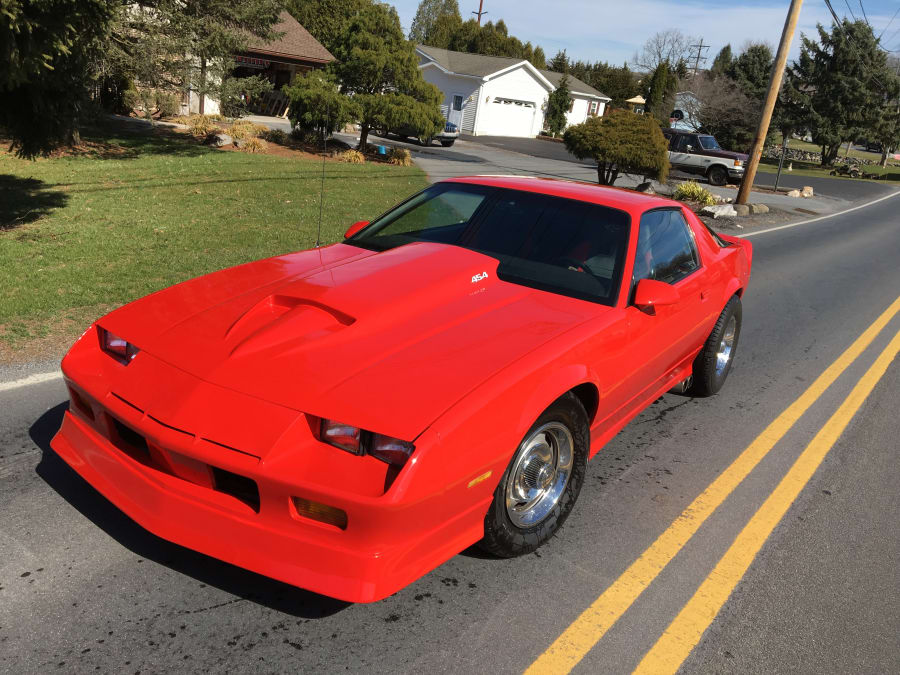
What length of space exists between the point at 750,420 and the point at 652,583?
2.38m

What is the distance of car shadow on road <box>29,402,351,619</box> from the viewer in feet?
8.86

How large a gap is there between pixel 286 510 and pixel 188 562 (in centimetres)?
79

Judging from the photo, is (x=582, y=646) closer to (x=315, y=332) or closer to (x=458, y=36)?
(x=315, y=332)

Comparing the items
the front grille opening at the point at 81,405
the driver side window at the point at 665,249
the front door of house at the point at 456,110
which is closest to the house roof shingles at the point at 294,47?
the front door of house at the point at 456,110

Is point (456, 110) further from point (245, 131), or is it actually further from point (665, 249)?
point (665, 249)

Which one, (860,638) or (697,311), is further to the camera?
(697,311)

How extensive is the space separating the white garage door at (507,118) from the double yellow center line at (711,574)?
41915mm

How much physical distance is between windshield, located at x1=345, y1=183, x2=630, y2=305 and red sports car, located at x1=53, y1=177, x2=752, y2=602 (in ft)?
0.04

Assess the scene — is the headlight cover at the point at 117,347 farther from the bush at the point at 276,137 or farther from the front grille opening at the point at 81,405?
the bush at the point at 276,137

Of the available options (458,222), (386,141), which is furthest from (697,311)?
(386,141)

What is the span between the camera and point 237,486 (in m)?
2.46

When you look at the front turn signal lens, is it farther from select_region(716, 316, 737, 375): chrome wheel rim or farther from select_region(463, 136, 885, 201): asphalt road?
select_region(463, 136, 885, 201): asphalt road

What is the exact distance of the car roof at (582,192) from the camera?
13.3 ft

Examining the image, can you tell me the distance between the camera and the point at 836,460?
14.9 ft
